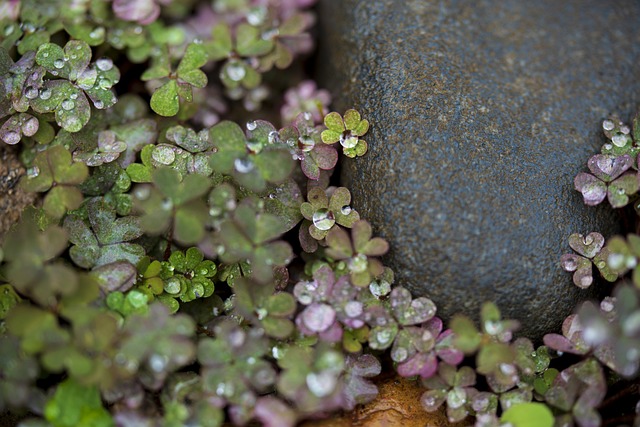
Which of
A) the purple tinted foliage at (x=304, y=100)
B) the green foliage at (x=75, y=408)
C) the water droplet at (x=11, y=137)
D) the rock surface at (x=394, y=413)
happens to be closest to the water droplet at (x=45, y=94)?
the water droplet at (x=11, y=137)

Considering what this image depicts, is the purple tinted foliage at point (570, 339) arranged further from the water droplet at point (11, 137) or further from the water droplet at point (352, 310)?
the water droplet at point (11, 137)

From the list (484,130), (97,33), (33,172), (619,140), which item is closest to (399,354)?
(484,130)

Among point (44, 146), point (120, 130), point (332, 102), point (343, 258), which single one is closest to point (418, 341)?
point (343, 258)

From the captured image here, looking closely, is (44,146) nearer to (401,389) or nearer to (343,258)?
(343,258)

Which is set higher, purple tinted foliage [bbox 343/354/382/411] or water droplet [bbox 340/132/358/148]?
water droplet [bbox 340/132/358/148]

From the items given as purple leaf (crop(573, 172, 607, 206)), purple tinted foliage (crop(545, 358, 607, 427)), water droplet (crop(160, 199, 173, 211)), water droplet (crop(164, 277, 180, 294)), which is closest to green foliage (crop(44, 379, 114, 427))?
water droplet (crop(164, 277, 180, 294))

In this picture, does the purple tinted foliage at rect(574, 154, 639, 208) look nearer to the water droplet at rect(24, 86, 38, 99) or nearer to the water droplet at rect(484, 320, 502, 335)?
the water droplet at rect(484, 320, 502, 335)

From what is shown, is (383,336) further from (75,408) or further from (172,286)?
(75,408)
